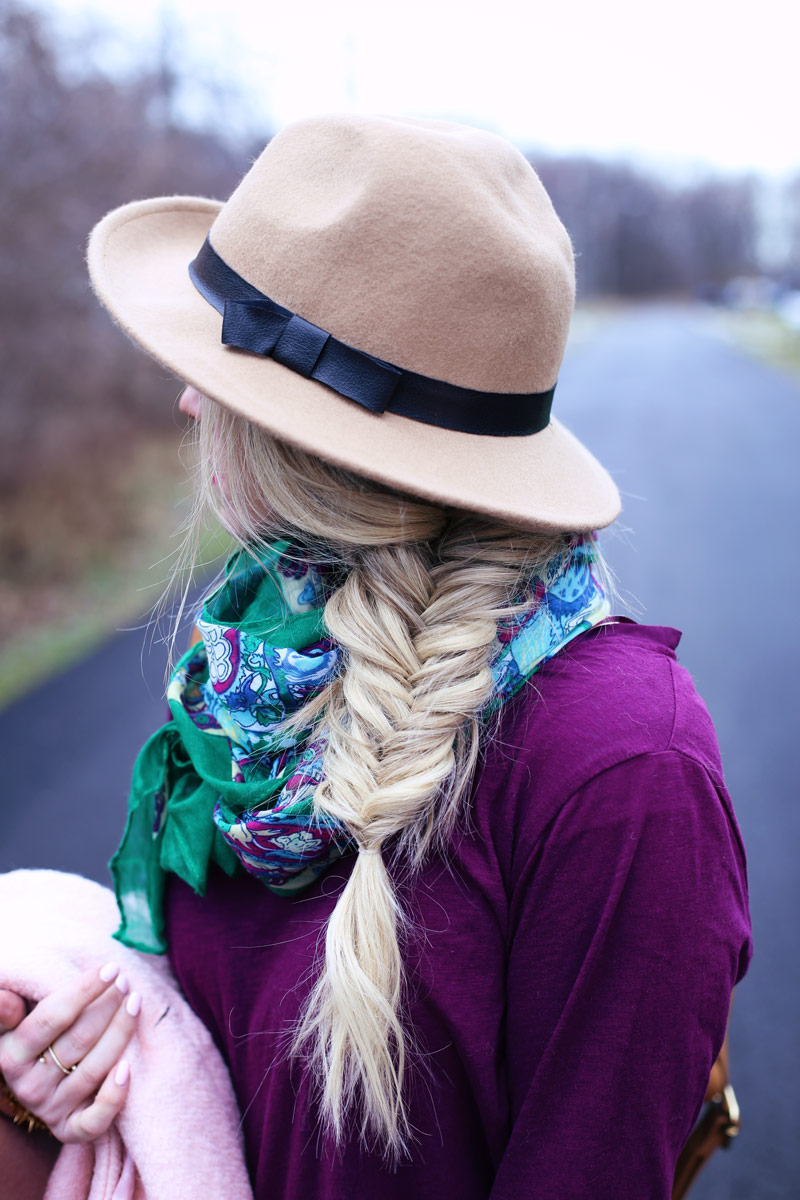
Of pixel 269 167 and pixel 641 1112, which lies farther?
pixel 269 167

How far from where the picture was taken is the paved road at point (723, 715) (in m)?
2.71

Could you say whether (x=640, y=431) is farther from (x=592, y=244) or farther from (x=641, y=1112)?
(x=592, y=244)

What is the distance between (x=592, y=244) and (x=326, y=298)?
66.5 m

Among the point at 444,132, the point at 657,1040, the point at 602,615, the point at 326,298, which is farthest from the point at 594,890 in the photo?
the point at 444,132

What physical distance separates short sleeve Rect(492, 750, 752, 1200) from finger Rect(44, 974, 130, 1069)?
0.64 m

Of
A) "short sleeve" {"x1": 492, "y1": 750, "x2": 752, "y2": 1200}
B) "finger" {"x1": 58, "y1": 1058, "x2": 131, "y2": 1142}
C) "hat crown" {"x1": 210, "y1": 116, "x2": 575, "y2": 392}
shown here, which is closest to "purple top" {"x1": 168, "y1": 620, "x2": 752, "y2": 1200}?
"short sleeve" {"x1": 492, "y1": 750, "x2": 752, "y2": 1200}

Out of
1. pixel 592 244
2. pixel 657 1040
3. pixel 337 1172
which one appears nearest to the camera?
pixel 657 1040

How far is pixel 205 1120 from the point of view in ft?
4.12

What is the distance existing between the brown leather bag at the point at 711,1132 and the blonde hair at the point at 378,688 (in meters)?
0.57

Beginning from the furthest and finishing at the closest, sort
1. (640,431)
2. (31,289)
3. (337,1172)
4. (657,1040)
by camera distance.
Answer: (640,431)
(31,289)
(337,1172)
(657,1040)

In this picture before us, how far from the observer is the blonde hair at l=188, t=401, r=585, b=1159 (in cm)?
109

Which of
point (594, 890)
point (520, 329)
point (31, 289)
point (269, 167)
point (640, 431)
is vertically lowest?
point (640, 431)

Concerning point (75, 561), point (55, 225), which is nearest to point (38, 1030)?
point (75, 561)

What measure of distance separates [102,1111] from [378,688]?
2.38 ft
